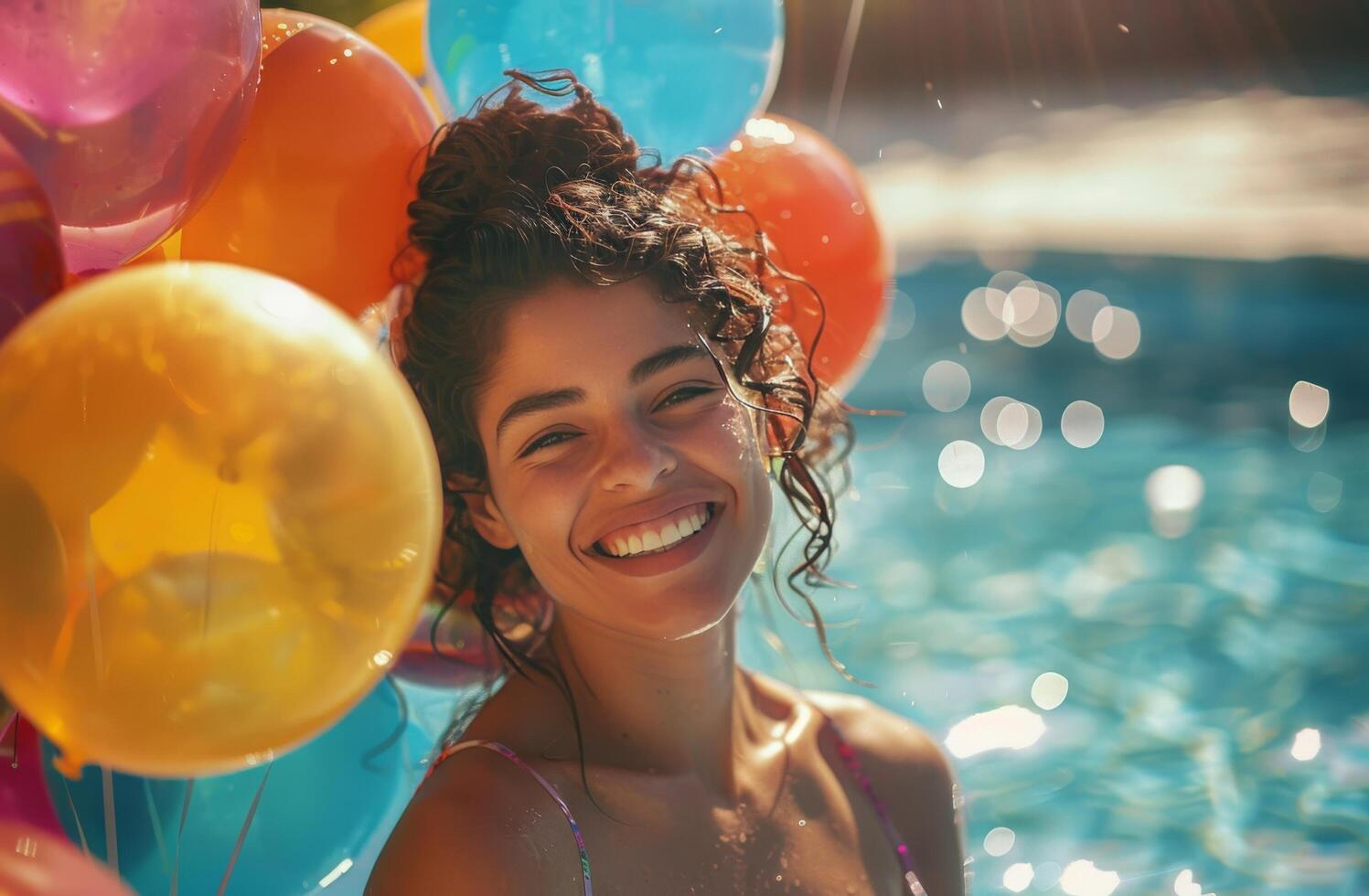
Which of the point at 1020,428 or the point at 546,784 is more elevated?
the point at 546,784

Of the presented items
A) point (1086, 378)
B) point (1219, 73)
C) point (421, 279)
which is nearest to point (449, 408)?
point (421, 279)

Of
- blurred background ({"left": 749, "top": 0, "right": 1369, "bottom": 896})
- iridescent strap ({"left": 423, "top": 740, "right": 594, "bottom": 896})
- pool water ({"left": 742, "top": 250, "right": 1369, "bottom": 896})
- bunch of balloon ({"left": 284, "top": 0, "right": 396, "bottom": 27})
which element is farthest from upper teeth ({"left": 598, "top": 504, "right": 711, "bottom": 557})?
bunch of balloon ({"left": 284, "top": 0, "right": 396, "bottom": 27})

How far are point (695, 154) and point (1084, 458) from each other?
3889 millimetres

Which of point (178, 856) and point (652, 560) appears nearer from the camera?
point (652, 560)

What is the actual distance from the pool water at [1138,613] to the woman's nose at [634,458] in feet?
3.31

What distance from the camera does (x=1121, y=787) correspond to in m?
3.31

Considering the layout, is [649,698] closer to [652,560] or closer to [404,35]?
[652,560]

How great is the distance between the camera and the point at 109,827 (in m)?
1.58

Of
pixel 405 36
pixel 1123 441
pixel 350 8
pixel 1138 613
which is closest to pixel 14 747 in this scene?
pixel 405 36

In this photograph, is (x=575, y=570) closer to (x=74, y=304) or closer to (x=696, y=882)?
(x=696, y=882)

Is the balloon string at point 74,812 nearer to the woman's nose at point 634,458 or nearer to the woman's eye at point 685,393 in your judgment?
the woman's nose at point 634,458

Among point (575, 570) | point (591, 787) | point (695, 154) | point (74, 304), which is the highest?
point (74, 304)

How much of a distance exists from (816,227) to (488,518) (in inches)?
29.2

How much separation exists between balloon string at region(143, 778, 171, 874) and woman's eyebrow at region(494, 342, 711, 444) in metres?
0.64
